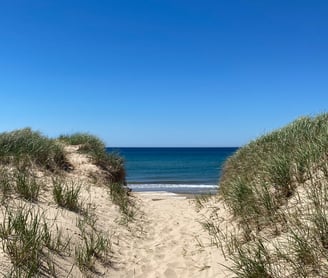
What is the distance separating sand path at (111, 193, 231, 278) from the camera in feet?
20.4

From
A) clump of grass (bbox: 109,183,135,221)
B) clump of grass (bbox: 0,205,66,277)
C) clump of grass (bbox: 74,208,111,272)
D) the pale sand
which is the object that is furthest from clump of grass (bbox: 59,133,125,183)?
clump of grass (bbox: 0,205,66,277)

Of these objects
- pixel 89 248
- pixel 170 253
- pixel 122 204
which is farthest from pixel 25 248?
pixel 122 204

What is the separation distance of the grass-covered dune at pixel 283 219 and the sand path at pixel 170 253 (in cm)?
40

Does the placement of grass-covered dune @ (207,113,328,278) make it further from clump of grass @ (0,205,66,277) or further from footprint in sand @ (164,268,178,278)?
clump of grass @ (0,205,66,277)

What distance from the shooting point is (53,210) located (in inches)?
294

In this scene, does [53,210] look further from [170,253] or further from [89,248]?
[170,253]

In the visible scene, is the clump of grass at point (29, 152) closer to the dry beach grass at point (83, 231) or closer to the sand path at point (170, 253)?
the dry beach grass at point (83, 231)

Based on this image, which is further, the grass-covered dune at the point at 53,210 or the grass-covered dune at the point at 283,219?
the grass-covered dune at the point at 53,210

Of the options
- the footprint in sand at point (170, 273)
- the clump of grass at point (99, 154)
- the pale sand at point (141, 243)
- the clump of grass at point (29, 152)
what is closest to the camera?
the pale sand at point (141, 243)

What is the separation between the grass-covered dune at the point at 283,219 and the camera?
4.54m

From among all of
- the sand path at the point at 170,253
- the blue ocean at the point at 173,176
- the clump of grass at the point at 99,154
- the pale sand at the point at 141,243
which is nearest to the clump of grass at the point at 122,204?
the pale sand at the point at 141,243

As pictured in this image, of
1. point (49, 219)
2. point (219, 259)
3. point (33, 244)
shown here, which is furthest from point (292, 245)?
point (49, 219)

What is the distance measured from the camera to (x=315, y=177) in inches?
265

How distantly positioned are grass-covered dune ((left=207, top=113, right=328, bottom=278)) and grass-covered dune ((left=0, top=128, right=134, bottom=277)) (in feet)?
8.54
